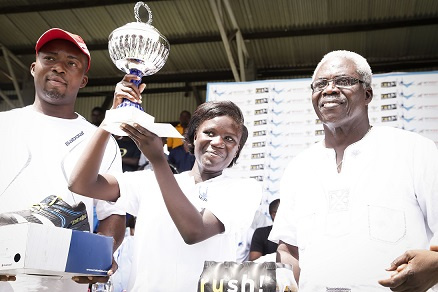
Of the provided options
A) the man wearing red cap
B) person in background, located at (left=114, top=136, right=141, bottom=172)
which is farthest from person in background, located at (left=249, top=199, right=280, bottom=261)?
the man wearing red cap

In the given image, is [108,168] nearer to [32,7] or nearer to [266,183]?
[266,183]

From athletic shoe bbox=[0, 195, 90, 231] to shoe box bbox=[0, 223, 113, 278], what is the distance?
2.9 inches

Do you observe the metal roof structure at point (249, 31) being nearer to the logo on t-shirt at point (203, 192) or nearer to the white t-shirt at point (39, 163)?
the white t-shirt at point (39, 163)

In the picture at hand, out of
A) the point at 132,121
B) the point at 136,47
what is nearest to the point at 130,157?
the point at 136,47

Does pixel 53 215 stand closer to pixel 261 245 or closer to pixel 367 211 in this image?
pixel 367 211

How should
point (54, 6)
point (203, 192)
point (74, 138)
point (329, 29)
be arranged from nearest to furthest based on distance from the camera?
point (203, 192) → point (74, 138) → point (54, 6) → point (329, 29)

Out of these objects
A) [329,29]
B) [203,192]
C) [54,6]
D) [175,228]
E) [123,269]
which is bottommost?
[123,269]

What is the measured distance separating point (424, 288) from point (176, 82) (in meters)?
8.05

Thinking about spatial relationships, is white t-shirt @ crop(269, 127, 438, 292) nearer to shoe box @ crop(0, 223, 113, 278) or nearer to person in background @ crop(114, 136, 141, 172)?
shoe box @ crop(0, 223, 113, 278)

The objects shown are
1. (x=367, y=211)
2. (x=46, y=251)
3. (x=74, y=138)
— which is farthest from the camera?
(x=74, y=138)

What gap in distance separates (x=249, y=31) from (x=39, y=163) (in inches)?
225

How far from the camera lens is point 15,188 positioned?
79.4 inches

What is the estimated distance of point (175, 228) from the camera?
1.95 metres

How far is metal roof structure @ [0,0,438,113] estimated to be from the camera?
684 centimetres
